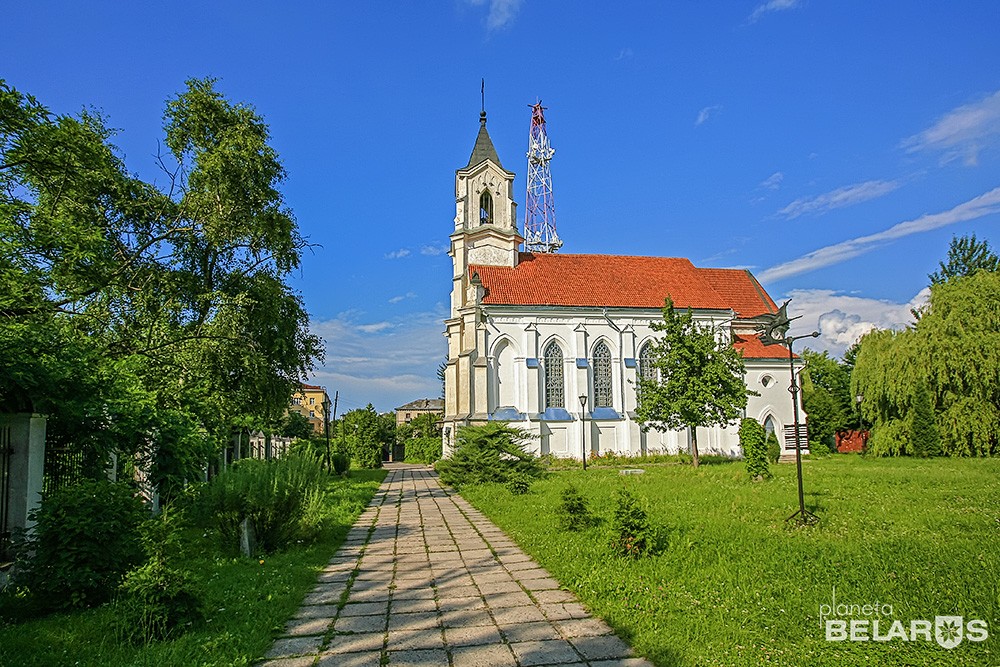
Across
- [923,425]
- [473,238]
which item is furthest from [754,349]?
[473,238]

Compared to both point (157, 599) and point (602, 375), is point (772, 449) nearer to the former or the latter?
point (602, 375)

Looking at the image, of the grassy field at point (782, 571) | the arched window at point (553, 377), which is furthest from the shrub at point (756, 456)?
the arched window at point (553, 377)

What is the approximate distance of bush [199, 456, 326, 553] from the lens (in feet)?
31.3

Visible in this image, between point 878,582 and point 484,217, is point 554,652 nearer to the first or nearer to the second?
point 878,582

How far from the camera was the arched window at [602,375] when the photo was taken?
37.0 meters

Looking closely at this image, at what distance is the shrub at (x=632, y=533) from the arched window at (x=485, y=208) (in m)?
32.6

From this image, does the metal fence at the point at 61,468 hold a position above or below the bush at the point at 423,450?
above

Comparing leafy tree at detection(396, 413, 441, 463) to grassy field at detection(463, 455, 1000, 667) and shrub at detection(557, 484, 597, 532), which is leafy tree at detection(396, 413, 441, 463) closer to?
shrub at detection(557, 484, 597, 532)

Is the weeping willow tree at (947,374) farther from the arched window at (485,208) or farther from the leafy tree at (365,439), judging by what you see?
the leafy tree at (365,439)

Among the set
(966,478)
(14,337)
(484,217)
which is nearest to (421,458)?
(484,217)

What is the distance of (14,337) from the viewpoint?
7188 mm

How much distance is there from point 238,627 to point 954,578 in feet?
22.3

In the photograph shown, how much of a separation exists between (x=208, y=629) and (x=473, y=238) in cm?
3425

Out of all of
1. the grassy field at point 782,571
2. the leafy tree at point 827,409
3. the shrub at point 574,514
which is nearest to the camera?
the grassy field at point 782,571
